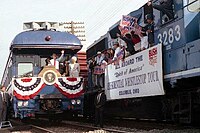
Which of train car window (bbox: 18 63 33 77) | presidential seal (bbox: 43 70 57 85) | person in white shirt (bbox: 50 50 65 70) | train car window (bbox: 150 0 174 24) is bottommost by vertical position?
presidential seal (bbox: 43 70 57 85)

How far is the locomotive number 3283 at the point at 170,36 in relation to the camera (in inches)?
338

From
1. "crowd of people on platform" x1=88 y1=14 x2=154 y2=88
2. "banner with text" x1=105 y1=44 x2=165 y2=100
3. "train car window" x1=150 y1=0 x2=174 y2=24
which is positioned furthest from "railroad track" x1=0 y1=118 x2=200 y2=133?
"train car window" x1=150 y1=0 x2=174 y2=24

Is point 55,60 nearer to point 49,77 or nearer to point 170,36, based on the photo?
point 49,77

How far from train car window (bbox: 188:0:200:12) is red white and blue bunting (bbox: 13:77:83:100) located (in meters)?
6.47

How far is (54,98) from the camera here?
13289 millimetres

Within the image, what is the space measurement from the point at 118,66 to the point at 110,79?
838mm

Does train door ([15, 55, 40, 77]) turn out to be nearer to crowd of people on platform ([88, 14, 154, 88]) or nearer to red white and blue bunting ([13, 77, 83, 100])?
red white and blue bunting ([13, 77, 83, 100])

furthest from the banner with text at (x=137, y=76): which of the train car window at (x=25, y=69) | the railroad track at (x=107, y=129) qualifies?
the train car window at (x=25, y=69)

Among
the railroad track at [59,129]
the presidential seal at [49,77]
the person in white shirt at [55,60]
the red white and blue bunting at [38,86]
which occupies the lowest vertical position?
the railroad track at [59,129]

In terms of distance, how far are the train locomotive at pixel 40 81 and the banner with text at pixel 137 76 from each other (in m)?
1.43

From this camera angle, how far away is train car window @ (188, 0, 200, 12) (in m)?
7.71

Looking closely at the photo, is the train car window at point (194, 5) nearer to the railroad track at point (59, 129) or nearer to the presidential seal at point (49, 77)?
the railroad track at point (59, 129)

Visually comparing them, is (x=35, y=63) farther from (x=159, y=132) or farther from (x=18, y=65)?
(x=159, y=132)

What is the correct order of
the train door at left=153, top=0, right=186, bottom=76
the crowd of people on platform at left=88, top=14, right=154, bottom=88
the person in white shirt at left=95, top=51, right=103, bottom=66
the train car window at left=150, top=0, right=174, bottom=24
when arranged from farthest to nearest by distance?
the person in white shirt at left=95, top=51, right=103, bottom=66 < the crowd of people on platform at left=88, top=14, right=154, bottom=88 < the train car window at left=150, top=0, right=174, bottom=24 < the train door at left=153, top=0, right=186, bottom=76
